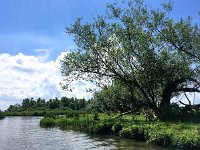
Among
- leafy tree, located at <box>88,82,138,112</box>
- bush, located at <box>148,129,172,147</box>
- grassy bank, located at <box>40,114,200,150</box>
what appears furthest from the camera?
leafy tree, located at <box>88,82,138,112</box>

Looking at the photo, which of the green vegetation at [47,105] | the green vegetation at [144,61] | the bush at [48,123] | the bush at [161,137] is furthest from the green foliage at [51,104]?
the bush at [161,137]

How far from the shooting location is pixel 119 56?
4275 centimetres

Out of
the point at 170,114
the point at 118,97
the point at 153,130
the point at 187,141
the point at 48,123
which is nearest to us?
the point at 187,141

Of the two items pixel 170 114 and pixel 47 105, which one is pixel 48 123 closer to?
pixel 170 114

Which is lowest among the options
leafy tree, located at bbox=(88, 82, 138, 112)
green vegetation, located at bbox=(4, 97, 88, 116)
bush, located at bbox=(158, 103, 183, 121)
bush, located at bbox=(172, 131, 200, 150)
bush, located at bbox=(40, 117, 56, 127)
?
bush, located at bbox=(172, 131, 200, 150)

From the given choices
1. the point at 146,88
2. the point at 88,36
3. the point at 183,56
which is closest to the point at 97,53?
the point at 88,36

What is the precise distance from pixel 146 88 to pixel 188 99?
215 inches

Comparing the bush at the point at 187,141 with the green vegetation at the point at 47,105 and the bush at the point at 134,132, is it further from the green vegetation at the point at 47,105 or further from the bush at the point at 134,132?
the green vegetation at the point at 47,105

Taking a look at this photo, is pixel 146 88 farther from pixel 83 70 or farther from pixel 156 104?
pixel 83 70

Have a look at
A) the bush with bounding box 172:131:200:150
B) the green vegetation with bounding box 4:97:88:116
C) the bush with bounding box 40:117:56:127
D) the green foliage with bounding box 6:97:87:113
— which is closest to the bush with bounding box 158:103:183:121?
the bush with bounding box 172:131:200:150

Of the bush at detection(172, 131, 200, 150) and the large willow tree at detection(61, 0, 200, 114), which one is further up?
the large willow tree at detection(61, 0, 200, 114)

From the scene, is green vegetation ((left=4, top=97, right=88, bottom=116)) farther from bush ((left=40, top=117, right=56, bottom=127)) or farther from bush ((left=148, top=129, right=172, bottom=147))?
bush ((left=148, top=129, right=172, bottom=147))

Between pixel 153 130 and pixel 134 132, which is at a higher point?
pixel 153 130

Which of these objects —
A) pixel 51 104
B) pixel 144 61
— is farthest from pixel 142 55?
pixel 51 104
